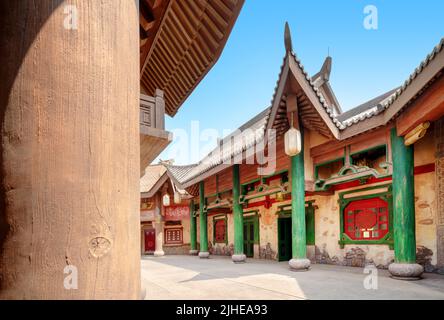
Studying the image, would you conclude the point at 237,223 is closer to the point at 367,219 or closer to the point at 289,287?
the point at 367,219

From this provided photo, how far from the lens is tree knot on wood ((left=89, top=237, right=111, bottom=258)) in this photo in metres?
0.91

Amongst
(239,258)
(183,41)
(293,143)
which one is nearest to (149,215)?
(239,258)

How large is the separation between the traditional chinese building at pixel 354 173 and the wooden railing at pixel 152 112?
390cm

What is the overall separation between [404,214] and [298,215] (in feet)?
8.15

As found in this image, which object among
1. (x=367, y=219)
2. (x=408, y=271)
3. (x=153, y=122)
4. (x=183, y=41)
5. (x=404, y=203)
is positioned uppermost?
(x=183, y=41)

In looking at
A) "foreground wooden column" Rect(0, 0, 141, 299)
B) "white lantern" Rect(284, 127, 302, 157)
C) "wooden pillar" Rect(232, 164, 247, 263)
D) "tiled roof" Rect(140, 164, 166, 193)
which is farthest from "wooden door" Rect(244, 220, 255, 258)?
"foreground wooden column" Rect(0, 0, 141, 299)

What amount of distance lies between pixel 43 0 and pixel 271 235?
471 inches

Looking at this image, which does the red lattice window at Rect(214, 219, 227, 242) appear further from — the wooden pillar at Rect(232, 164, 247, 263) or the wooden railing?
the wooden railing

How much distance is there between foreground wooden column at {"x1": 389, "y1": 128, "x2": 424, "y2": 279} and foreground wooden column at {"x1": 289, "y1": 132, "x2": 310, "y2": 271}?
84.0 inches

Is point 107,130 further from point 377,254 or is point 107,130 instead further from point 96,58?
point 377,254

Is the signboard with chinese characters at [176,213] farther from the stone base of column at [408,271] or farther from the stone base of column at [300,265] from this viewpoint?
the stone base of column at [408,271]

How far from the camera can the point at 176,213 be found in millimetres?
19125

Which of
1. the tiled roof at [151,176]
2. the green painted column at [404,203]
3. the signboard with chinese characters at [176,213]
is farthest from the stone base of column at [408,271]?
the tiled roof at [151,176]

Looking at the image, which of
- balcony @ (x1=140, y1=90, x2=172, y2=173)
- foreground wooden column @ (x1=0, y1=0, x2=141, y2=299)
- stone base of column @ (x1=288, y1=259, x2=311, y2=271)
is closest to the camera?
foreground wooden column @ (x1=0, y1=0, x2=141, y2=299)
